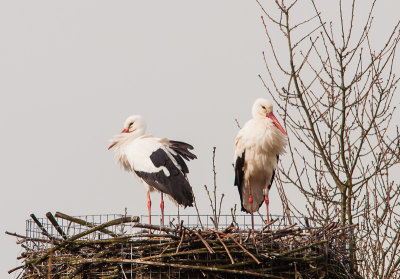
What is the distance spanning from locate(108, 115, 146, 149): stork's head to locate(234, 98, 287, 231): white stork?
1.05m

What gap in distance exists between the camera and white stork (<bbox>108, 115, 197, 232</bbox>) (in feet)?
24.5

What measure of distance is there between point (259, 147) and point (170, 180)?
1.01 meters

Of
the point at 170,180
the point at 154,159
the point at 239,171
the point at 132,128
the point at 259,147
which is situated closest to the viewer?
the point at 170,180

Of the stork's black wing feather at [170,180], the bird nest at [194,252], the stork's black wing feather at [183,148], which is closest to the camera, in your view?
the bird nest at [194,252]

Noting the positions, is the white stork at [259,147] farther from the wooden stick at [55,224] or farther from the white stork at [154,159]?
the wooden stick at [55,224]

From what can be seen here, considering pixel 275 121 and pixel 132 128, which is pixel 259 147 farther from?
pixel 132 128

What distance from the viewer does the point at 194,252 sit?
5.51 metres

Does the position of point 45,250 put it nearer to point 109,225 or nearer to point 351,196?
point 109,225

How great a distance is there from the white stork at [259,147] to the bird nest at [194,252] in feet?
6.48

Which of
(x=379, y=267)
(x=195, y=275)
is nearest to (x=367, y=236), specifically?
(x=379, y=267)

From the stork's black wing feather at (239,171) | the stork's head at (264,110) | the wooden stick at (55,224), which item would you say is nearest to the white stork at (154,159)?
the stork's black wing feather at (239,171)

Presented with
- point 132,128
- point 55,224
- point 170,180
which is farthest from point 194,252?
point 132,128

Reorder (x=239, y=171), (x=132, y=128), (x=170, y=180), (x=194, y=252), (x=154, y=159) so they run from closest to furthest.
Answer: (x=194, y=252) < (x=170, y=180) < (x=154, y=159) < (x=239, y=171) < (x=132, y=128)

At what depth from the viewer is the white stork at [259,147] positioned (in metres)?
7.84
